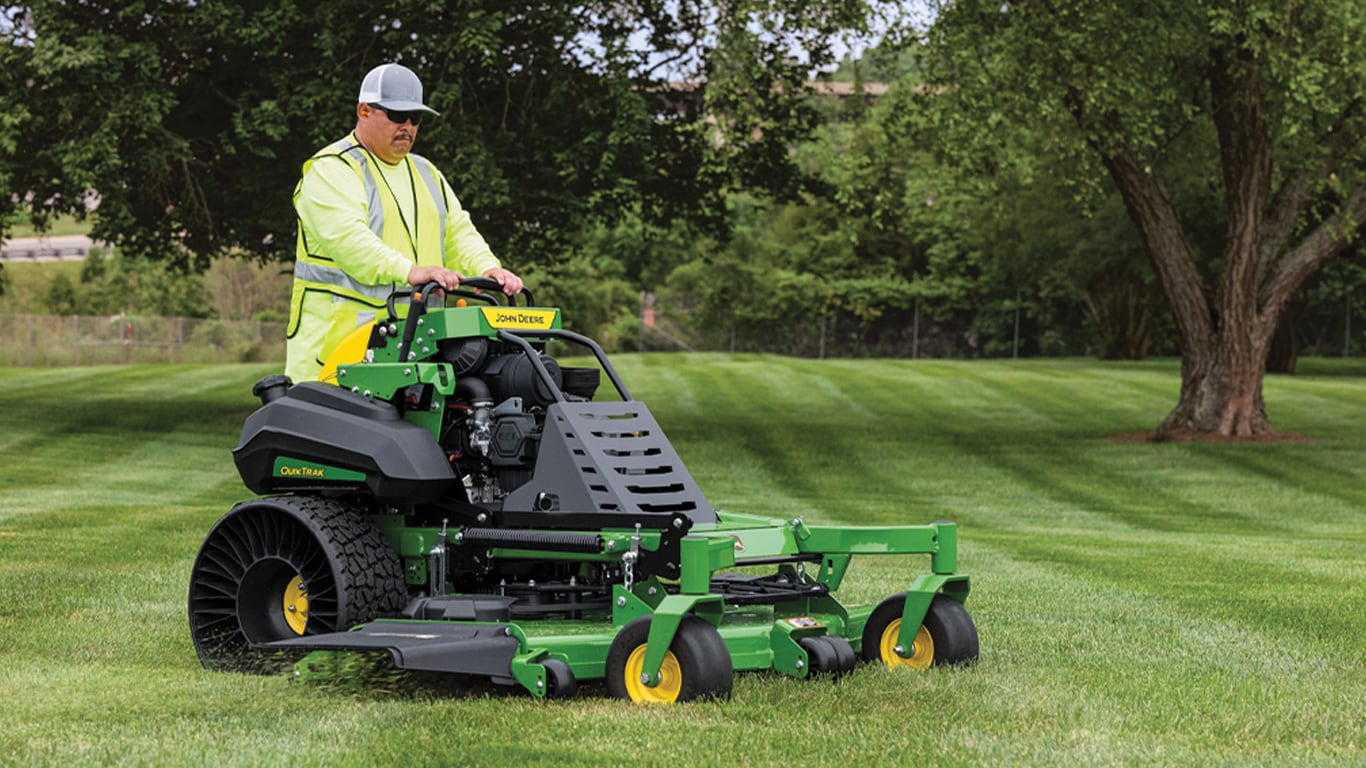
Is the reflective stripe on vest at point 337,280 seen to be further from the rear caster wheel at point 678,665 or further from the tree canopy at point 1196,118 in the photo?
the tree canopy at point 1196,118

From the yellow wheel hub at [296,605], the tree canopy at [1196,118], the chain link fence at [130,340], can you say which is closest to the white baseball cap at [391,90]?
the yellow wheel hub at [296,605]

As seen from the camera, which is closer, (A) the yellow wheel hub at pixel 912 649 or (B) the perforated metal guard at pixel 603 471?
(B) the perforated metal guard at pixel 603 471

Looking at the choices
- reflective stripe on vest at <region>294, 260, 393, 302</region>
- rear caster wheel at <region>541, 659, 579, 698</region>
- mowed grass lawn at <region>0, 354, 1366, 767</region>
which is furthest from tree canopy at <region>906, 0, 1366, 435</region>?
rear caster wheel at <region>541, 659, 579, 698</region>

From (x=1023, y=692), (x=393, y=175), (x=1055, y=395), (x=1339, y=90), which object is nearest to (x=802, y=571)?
(x=1023, y=692)

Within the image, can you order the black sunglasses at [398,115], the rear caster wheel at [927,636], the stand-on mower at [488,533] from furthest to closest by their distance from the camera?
1. the black sunglasses at [398,115]
2. the rear caster wheel at [927,636]
3. the stand-on mower at [488,533]

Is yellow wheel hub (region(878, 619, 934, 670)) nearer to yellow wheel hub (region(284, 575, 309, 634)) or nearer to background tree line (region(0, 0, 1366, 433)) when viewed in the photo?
yellow wheel hub (region(284, 575, 309, 634))

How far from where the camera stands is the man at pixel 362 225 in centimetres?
762

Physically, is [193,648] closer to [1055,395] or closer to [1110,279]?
[1055,395]

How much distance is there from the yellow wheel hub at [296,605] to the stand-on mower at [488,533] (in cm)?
1

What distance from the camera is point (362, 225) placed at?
7.61 m

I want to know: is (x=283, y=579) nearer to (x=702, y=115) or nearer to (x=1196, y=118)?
(x=702, y=115)

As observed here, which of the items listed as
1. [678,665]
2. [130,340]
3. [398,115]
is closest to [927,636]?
[678,665]

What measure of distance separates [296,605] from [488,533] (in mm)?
911

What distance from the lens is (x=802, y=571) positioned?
25.7 feet
